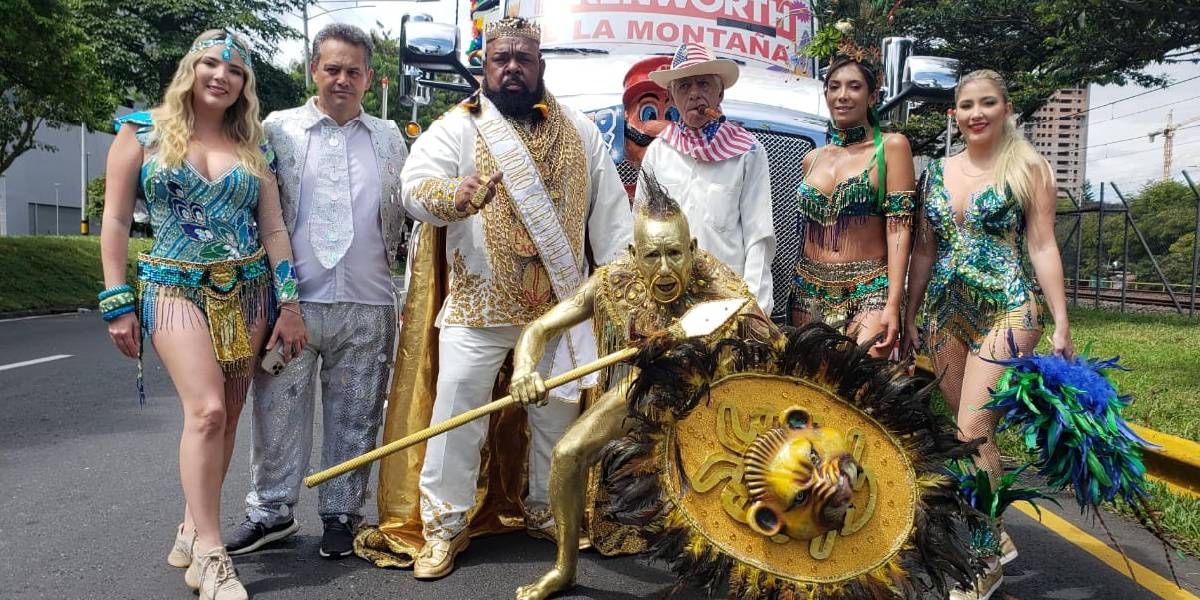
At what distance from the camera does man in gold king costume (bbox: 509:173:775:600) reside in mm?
2855

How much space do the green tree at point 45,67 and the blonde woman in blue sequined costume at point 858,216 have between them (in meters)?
A: 11.9

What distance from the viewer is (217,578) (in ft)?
10.2

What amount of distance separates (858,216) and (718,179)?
0.57m

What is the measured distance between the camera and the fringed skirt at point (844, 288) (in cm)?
347

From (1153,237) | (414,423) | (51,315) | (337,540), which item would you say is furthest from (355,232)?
(1153,237)

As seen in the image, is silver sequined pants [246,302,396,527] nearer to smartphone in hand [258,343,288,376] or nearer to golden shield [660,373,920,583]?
smartphone in hand [258,343,288,376]

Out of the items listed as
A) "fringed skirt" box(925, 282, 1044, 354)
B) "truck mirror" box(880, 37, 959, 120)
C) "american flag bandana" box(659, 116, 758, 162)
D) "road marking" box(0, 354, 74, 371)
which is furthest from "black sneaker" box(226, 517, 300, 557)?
"road marking" box(0, 354, 74, 371)

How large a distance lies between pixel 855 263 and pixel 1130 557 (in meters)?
1.74

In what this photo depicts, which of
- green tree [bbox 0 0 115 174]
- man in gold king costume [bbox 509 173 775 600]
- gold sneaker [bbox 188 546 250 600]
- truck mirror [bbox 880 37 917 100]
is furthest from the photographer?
green tree [bbox 0 0 115 174]

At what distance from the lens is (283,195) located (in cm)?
362

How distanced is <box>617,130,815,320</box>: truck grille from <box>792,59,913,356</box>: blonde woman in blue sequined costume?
40.2 inches

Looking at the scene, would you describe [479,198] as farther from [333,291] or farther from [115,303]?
[115,303]

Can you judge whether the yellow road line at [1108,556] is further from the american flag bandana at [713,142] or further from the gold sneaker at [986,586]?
the american flag bandana at [713,142]

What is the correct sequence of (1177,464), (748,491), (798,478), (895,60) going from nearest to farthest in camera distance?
(798,478)
(748,491)
(1177,464)
(895,60)
